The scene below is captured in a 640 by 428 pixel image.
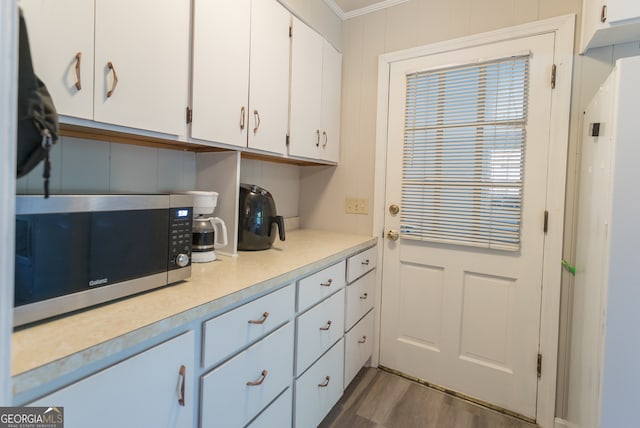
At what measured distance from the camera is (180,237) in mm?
989

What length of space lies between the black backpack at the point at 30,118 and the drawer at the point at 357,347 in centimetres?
155

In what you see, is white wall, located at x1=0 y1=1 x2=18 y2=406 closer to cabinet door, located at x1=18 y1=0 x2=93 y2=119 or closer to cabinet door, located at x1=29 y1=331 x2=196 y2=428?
cabinet door, located at x1=29 y1=331 x2=196 y2=428

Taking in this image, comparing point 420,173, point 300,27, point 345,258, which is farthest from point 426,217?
point 300,27

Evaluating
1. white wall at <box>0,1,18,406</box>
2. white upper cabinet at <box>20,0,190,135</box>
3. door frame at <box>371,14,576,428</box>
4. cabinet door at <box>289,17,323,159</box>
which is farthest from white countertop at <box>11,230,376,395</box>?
door frame at <box>371,14,576,428</box>

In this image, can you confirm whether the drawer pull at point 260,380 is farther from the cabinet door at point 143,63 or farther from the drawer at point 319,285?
the cabinet door at point 143,63

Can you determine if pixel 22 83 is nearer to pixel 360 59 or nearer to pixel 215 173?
pixel 215 173

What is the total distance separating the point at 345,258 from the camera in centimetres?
166

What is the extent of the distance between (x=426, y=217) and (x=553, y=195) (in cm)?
65

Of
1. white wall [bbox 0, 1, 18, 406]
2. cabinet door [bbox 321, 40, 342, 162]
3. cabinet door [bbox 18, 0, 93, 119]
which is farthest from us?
cabinet door [bbox 321, 40, 342, 162]

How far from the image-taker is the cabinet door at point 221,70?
1187mm

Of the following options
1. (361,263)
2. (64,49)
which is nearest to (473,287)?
(361,263)

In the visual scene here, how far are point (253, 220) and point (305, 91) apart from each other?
0.85 metres

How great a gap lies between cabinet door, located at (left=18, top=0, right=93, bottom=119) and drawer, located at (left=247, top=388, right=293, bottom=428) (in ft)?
3.70

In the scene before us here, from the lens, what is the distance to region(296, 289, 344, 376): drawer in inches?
51.4
